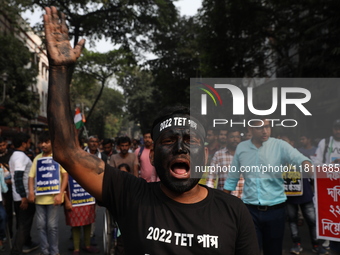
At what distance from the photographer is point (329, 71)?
465 inches

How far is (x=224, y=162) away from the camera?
5598 millimetres

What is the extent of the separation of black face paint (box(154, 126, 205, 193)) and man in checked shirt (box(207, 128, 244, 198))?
12.0 ft

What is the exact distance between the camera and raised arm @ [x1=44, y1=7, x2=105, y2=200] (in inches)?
72.1

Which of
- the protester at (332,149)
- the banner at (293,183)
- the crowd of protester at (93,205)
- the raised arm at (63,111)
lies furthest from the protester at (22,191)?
the raised arm at (63,111)

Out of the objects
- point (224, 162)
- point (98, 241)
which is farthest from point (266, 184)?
point (98, 241)

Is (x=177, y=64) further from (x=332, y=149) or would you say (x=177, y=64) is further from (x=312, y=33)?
(x=332, y=149)

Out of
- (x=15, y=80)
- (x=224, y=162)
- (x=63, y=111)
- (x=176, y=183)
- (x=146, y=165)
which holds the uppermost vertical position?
(x=15, y=80)

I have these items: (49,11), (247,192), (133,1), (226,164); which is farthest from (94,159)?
(133,1)

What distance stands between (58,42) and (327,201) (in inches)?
161

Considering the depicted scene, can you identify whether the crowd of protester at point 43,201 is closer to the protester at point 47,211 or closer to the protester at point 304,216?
the protester at point 47,211

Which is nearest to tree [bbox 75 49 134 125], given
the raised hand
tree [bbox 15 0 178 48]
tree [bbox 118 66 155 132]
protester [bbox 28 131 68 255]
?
tree [bbox 15 0 178 48]

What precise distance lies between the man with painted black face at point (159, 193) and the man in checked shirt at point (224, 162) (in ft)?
12.0

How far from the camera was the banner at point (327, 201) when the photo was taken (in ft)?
15.4

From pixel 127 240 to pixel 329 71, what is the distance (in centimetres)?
1139
